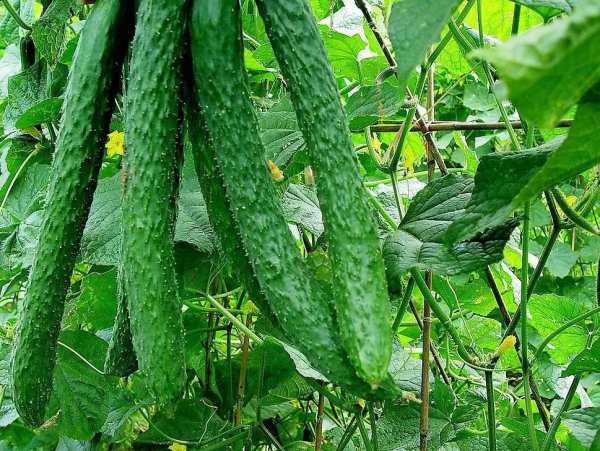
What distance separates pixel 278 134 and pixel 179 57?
469 millimetres

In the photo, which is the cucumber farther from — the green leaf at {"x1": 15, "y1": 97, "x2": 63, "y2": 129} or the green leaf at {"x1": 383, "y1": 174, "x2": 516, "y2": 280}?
the green leaf at {"x1": 15, "y1": 97, "x2": 63, "y2": 129}

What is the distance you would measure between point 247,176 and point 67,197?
9.1 inches

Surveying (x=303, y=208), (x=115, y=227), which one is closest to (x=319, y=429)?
(x=303, y=208)

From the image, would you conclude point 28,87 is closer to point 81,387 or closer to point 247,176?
point 81,387

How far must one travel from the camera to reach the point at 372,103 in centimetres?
119

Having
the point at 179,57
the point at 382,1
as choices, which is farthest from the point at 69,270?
the point at 382,1

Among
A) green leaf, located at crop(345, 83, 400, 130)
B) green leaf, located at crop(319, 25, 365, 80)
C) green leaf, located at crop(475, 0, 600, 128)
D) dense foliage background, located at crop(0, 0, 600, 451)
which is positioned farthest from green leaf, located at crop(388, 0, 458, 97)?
green leaf, located at crop(319, 25, 365, 80)

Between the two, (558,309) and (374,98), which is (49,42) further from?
(558,309)

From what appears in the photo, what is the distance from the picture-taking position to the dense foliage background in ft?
3.21

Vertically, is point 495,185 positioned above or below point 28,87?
below

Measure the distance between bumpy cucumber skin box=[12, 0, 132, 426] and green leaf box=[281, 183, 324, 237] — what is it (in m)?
0.42

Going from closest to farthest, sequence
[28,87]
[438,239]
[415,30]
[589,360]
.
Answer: [415,30] → [438,239] → [589,360] → [28,87]

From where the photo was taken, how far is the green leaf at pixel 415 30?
566 mm

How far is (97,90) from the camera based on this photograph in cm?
89
